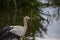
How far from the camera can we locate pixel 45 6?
2.74 meters

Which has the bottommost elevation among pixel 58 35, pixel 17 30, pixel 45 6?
pixel 58 35

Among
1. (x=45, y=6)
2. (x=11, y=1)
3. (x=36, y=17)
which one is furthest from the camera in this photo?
(x=45, y=6)

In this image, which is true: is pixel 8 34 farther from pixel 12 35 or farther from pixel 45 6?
pixel 45 6

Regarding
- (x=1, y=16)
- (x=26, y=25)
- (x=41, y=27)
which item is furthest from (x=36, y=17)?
(x=26, y=25)

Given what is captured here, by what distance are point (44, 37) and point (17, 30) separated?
654mm

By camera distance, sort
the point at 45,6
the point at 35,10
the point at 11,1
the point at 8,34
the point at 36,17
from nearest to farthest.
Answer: the point at 8,34 → the point at 11,1 → the point at 36,17 → the point at 35,10 → the point at 45,6

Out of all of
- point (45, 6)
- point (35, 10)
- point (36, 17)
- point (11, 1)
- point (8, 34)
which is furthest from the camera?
point (45, 6)

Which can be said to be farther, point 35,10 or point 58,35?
point 35,10

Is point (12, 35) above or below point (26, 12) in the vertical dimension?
below

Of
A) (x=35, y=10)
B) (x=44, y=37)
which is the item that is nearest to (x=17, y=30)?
(x=44, y=37)

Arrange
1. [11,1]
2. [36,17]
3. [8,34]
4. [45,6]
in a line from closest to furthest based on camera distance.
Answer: [8,34] < [11,1] < [36,17] < [45,6]

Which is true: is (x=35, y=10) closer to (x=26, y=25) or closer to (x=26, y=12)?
(x=26, y=12)

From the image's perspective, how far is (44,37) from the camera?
2.02 m

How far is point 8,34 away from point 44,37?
0.69m
